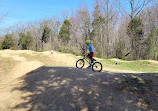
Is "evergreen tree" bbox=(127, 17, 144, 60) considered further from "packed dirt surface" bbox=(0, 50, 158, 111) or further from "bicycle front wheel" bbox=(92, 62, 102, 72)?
"packed dirt surface" bbox=(0, 50, 158, 111)

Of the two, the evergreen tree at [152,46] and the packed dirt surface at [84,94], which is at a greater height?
the evergreen tree at [152,46]

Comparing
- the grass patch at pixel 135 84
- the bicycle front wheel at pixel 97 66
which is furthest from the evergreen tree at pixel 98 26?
the grass patch at pixel 135 84

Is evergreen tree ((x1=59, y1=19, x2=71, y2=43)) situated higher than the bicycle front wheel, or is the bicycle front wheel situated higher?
evergreen tree ((x1=59, y1=19, x2=71, y2=43))

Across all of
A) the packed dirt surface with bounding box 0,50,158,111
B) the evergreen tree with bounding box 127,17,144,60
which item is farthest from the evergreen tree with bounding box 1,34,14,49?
the packed dirt surface with bounding box 0,50,158,111

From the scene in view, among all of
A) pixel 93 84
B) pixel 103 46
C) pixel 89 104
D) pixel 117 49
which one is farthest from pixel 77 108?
pixel 103 46

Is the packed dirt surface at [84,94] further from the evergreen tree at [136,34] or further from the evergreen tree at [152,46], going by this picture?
the evergreen tree at [136,34]

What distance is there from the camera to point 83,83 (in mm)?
5160

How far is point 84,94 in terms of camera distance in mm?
4508

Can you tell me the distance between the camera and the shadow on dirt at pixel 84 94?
155 inches

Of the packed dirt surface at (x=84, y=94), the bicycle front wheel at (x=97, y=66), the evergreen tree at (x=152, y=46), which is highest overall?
the evergreen tree at (x=152, y=46)

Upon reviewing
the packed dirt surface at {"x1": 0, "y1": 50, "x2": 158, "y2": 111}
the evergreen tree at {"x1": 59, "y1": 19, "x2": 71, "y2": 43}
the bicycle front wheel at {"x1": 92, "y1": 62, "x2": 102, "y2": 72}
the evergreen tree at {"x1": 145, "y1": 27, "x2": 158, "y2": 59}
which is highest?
the evergreen tree at {"x1": 59, "y1": 19, "x2": 71, "y2": 43}

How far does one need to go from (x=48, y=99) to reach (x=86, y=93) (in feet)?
4.53

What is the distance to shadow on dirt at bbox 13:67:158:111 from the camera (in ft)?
12.9

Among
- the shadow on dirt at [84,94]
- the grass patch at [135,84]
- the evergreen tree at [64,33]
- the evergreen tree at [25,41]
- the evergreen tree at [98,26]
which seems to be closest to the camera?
the shadow on dirt at [84,94]
